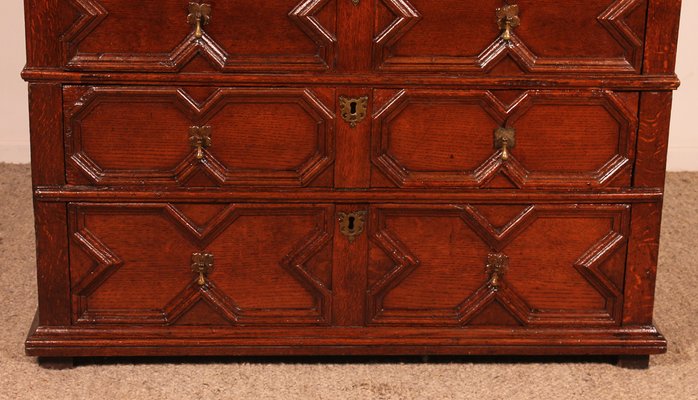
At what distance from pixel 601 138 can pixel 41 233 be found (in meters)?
1.21

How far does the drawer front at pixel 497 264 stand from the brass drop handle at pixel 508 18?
38 cm

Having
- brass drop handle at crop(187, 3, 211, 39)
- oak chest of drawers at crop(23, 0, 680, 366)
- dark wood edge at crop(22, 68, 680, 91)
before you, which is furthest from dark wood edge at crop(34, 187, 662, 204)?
brass drop handle at crop(187, 3, 211, 39)

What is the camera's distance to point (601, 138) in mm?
2779

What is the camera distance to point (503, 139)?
2746 mm

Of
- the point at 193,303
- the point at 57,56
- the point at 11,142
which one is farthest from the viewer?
the point at 11,142

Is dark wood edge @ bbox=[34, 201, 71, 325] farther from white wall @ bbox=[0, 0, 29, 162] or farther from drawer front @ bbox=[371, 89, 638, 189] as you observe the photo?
white wall @ bbox=[0, 0, 29, 162]

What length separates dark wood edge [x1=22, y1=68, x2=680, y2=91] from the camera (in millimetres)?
2680

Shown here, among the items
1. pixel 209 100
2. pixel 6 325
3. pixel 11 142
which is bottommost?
pixel 6 325

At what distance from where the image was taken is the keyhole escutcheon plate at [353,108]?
8.91 ft

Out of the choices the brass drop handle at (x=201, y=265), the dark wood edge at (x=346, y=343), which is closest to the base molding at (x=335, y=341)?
the dark wood edge at (x=346, y=343)

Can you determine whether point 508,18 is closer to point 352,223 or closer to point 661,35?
point 661,35

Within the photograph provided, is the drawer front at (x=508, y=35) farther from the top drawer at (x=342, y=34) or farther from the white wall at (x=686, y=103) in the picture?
the white wall at (x=686, y=103)

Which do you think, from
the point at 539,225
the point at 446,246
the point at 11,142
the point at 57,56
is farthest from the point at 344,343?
the point at 11,142

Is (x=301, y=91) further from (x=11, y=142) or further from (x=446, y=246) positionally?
(x=11, y=142)
